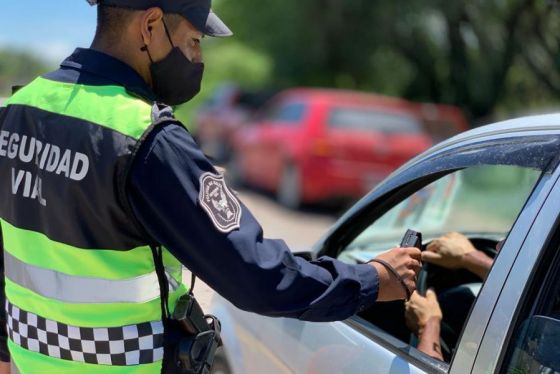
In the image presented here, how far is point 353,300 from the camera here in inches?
67.4

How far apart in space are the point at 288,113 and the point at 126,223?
879 centimetres

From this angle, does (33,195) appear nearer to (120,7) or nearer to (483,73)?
(120,7)

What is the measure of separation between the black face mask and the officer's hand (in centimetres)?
65

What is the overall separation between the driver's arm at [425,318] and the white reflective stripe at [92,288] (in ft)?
2.95

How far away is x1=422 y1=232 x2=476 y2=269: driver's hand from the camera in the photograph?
264cm

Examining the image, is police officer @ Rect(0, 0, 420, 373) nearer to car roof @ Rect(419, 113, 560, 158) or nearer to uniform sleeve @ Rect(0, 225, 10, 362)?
uniform sleeve @ Rect(0, 225, 10, 362)

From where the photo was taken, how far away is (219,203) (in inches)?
63.5

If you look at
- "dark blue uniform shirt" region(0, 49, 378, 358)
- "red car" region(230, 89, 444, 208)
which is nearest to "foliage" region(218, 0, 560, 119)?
"red car" region(230, 89, 444, 208)

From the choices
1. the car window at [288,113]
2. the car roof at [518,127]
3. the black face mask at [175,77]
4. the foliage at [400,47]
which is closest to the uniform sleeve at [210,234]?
the black face mask at [175,77]

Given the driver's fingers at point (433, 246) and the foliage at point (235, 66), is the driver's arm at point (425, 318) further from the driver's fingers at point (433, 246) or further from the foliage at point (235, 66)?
the foliage at point (235, 66)

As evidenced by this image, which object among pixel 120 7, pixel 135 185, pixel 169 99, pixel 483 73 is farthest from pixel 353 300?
pixel 483 73

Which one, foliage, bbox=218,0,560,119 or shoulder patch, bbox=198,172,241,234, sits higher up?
foliage, bbox=218,0,560,119

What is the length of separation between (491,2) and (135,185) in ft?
30.9

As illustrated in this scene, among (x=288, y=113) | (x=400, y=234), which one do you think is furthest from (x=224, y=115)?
(x=400, y=234)
